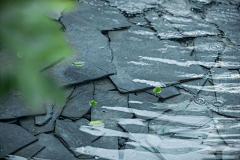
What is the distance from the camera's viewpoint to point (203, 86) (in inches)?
77.4

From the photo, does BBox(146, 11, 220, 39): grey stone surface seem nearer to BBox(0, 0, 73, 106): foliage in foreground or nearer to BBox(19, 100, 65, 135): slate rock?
BBox(19, 100, 65, 135): slate rock

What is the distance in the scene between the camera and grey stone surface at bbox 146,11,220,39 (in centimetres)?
259

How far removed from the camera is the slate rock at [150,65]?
6.40ft

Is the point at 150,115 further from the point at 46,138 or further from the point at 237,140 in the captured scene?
the point at 46,138

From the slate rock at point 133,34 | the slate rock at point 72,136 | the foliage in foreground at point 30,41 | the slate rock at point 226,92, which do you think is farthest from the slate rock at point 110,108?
the foliage in foreground at point 30,41

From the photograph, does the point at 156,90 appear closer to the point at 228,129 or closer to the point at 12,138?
the point at 228,129

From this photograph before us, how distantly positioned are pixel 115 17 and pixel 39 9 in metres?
2.44

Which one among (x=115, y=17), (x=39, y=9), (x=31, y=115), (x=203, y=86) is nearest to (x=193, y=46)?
(x=203, y=86)

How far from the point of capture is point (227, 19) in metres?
2.93

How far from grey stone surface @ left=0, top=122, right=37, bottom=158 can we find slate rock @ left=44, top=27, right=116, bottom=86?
16.4 inches

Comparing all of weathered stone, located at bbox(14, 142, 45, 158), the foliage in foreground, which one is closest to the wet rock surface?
weathered stone, located at bbox(14, 142, 45, 158)

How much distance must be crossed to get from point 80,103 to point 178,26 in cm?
156

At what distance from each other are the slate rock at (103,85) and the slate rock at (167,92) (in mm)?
287

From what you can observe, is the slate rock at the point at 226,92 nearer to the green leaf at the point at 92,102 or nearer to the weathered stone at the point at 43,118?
the green leaf at the point at 92,102
